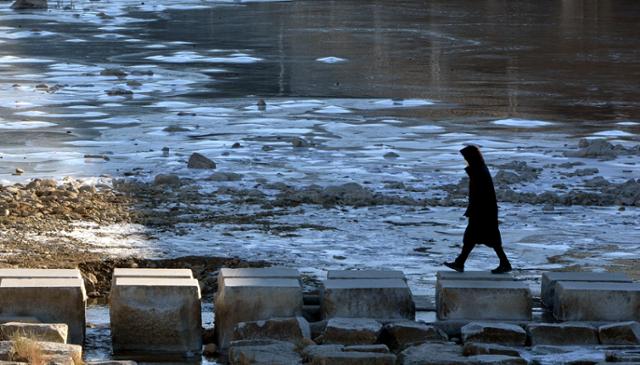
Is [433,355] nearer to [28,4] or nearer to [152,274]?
[152,274]

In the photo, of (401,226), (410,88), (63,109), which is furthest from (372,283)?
(410,88)

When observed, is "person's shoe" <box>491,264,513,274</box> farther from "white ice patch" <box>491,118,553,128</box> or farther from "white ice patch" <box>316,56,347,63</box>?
"white ice patch" <box>316,56,347,63</box>

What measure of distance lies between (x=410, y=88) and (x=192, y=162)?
882 centimetres

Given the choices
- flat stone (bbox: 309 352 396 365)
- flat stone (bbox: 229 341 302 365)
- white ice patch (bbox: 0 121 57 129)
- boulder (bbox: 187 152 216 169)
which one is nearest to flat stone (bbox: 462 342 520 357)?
flat stone (bbox: 309 352 396 365)

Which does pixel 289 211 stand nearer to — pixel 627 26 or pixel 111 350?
pixel 111 350

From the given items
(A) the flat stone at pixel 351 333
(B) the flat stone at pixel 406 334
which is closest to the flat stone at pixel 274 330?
(A) the flat stone at pixel 351 333

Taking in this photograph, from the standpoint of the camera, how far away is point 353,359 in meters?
8.38

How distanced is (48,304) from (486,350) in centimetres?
303

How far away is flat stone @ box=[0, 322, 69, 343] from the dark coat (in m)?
3.37

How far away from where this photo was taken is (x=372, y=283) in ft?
32.1

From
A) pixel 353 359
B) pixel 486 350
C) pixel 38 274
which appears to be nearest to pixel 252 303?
pixel 353 359

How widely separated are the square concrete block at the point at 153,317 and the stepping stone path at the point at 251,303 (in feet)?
0.67

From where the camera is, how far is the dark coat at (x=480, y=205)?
10.5 m

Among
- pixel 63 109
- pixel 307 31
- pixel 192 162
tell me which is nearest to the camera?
pixel 192 162
